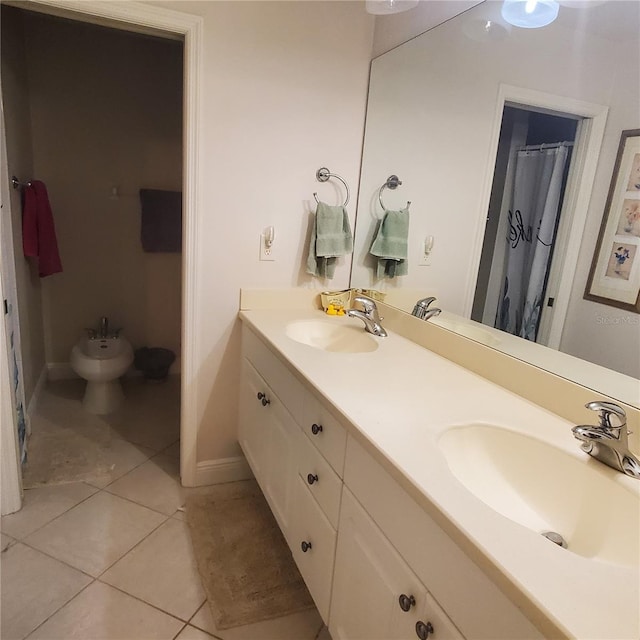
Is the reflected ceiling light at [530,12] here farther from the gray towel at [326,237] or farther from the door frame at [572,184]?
the gray towel at [326,237]

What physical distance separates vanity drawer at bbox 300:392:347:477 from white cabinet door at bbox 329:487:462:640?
0.29 feet

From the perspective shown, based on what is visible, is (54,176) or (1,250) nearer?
(1,250)

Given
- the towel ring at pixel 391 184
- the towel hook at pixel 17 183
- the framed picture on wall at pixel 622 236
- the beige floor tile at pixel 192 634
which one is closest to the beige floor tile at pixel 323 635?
the beige floor tile at pixel 192 634

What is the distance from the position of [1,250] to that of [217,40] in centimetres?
113

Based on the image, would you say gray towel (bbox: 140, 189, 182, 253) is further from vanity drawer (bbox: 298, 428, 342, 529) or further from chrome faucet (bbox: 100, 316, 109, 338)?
vanity drawer (bbox: 298, 428, 342, 529)

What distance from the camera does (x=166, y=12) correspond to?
5.36 ft

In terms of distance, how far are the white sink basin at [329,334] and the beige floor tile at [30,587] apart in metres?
1.15

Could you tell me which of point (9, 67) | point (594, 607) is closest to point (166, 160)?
point (9, 67)

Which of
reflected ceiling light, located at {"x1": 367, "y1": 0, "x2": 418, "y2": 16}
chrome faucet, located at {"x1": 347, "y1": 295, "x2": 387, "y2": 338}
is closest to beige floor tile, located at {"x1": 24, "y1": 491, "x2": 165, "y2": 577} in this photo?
chrome faucet, located at {"x1": 347, "y1": 295, "x2": 387, "y2": 338}

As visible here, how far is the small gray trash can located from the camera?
3.20 meters

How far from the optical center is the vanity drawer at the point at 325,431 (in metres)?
1.11

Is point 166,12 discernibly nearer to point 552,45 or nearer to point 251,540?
point 552,45

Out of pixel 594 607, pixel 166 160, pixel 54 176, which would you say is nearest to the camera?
pixel 594 607

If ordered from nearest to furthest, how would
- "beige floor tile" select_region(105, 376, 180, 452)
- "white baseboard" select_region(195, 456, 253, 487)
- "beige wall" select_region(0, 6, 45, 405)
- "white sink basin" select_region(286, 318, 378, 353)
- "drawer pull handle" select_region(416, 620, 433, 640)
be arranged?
"drawer pull handle" select_region(416, 620, 433, 640) → "white sink basin" select_region(286, 318, 378, 353) → "white baseboard" select_region(195, 456, 253, 487) → "beige wall" select_region(0, 6, 45, 405) → "beige floor tile" select_region(105, 376, 180, 452)
